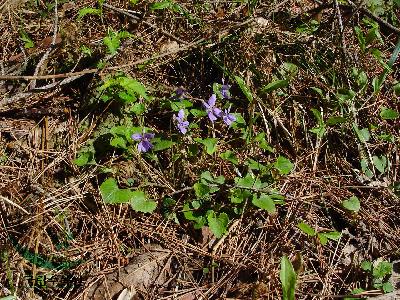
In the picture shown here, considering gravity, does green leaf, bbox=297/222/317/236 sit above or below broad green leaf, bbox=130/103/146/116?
below

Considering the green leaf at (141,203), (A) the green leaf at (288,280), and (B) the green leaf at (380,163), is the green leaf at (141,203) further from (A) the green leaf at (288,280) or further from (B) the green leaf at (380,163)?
(B) the green leaf at (380,163)

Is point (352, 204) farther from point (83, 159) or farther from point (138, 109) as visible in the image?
point (83, 159)

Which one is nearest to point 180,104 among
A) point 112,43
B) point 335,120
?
point 112,43

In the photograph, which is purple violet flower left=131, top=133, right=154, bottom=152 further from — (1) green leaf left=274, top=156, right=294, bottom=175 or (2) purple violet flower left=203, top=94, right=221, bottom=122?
(1) green leaf left=274, top=156, right=294, bottom=175

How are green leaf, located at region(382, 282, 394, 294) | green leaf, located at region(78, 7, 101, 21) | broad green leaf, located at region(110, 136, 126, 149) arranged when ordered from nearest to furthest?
green leaf, located at region(382, 282, 394, 294), broad green leaf, located at region(110, 136, 126, 149), green leaf, located at region(78, 7, 101, 21)


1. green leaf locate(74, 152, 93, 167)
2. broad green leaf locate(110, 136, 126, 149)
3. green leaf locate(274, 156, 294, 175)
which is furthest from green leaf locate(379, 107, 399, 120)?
green leaf locate(74, 152, 93, 167)

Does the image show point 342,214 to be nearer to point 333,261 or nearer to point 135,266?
point 333,261

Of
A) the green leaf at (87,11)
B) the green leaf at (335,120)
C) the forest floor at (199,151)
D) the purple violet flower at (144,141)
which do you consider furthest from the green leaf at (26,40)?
the green leaf at (335,120)
